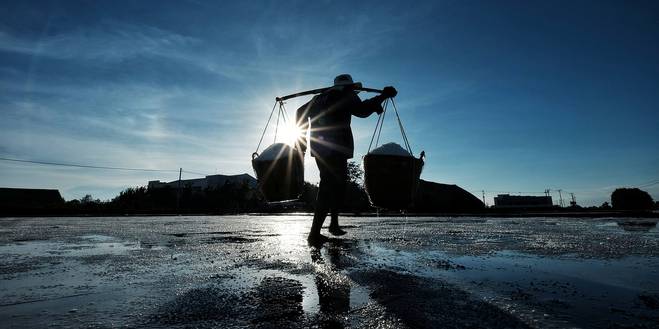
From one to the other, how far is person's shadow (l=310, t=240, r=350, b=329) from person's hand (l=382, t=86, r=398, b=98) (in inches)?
81.7

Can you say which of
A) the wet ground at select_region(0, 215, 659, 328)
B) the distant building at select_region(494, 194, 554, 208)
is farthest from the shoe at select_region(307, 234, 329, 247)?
the distant building at select_region(494, 194, 554, 208)

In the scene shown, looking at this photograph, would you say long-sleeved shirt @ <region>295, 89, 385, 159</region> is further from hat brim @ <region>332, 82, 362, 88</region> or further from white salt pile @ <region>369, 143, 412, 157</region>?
white salt pile @ <region>369, 143, 412, 157</region>

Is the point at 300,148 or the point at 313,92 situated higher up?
the point at 313,92

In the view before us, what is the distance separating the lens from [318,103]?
4.59 meters

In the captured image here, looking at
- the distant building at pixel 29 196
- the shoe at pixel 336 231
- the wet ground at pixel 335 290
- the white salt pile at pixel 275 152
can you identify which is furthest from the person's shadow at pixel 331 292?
the distant building at pixel 29 196

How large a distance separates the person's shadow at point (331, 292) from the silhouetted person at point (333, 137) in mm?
1500

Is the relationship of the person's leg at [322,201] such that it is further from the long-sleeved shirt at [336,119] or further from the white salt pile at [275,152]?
the white salt pile at [275,152]

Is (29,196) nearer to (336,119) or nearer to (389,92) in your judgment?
(336,119)

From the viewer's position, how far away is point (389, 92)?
414 centimetres

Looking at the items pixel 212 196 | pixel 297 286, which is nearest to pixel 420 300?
pixel 297 286

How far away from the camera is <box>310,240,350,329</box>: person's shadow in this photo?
4.36 feet

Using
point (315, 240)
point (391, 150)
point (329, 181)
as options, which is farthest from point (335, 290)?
point (329, 181)

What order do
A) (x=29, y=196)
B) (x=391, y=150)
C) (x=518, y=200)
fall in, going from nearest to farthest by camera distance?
(x=391, y=150) → (x=518, y=200) → (x=29, y=196)

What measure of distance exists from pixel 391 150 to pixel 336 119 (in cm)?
109
